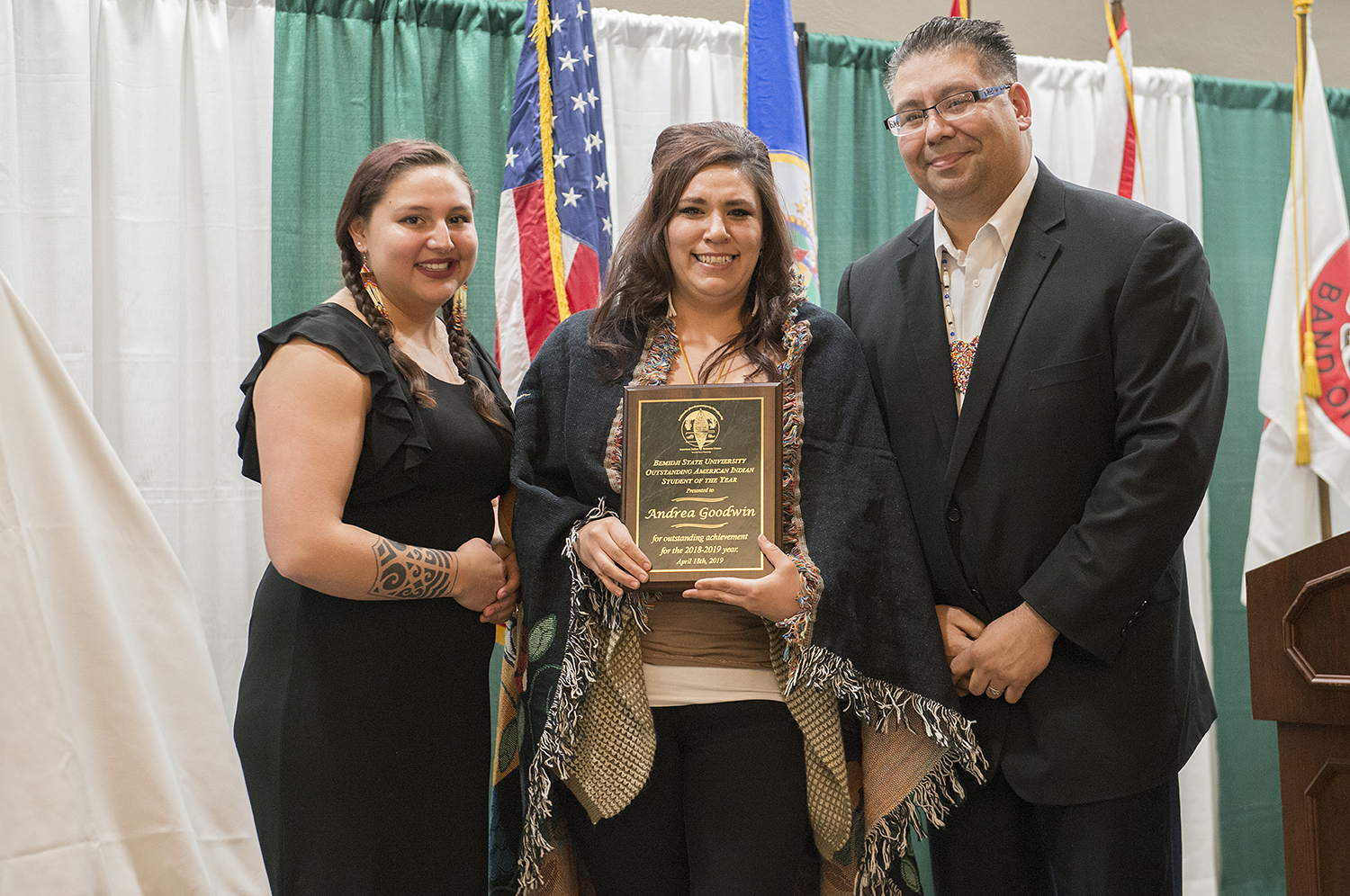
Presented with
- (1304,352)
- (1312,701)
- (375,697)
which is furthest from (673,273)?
(1304,352)

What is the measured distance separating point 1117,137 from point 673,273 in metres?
1.97

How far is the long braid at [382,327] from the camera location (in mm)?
1887

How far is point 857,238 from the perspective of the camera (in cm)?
344

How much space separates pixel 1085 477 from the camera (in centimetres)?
185

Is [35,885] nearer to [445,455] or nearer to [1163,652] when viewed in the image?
[445,455]

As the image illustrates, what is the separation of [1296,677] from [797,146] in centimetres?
171

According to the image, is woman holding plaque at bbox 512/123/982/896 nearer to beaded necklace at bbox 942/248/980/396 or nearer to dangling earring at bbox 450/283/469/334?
beaded necklace at bbox 942/248/980/396

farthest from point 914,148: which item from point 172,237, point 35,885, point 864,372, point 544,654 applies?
point 172,237

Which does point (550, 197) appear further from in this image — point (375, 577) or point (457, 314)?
point (375, 577)

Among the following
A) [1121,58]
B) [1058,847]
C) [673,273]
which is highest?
[1121,58]

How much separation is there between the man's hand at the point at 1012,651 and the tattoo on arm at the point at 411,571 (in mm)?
888

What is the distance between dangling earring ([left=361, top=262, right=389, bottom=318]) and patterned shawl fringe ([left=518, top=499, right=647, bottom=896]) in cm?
54

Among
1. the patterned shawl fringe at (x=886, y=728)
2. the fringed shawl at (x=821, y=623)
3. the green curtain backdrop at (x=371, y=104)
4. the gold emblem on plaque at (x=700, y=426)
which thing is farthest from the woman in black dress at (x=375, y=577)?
the green curtain backdrop at (x=371, y=104)

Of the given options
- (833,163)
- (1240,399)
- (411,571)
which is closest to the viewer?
(411,571)
